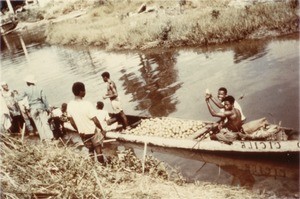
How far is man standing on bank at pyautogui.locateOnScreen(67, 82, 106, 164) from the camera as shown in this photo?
23.2 ft

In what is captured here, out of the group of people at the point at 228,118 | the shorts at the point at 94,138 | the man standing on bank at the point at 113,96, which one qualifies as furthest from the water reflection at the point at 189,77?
the shorts at the point at 94,138

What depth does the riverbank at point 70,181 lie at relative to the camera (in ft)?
→ 18.4

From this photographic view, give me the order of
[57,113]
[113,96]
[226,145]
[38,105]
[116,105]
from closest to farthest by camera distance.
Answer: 1. [226,145]
2. [113,96]
3. [116,105]
4. [38,105]
5. [57,113]

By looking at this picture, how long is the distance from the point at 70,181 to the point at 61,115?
686 cm

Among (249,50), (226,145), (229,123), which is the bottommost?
(249,50)

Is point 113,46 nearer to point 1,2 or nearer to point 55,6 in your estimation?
point 55,6

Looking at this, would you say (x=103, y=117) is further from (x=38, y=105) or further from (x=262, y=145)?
(x=262, y=145)

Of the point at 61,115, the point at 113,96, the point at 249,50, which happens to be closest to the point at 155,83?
the point at 249,50

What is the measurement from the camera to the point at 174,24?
71.9 feet

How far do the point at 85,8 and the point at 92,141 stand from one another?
123ft

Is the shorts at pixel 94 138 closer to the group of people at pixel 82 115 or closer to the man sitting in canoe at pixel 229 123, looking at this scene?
the group of people at pixel 82 115

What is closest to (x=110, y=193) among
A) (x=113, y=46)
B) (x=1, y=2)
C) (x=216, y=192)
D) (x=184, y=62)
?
(x=216, y=192)

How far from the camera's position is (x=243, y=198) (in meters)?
6.85

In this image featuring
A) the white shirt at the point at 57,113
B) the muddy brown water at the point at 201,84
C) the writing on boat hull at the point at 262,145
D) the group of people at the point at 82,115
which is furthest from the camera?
the white shirt at the point at 57,113
